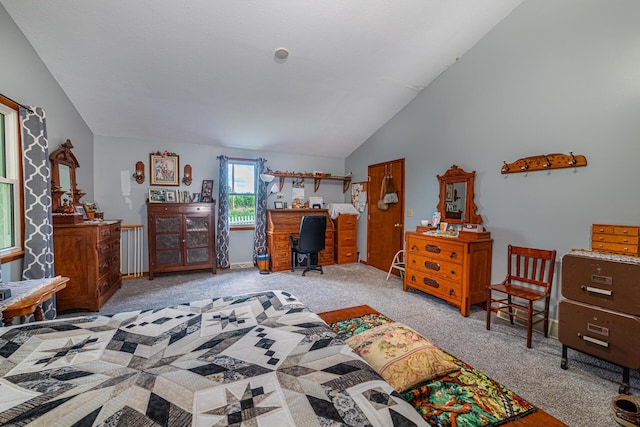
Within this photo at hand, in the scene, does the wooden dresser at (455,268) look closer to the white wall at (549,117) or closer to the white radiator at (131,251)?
the white wall at (549,117)

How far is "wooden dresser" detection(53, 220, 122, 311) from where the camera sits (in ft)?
9.50

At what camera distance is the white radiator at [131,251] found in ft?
14.2

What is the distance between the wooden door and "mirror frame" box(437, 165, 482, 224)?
2.77 feet

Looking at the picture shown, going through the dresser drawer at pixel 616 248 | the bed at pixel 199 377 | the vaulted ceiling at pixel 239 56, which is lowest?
the bed at pixel 199 377

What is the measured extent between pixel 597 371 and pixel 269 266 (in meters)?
4.22

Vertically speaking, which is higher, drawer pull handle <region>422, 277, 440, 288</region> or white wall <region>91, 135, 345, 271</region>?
white wall <region>91, 135, 345, 271</region>

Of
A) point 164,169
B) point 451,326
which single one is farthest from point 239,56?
point 451,326

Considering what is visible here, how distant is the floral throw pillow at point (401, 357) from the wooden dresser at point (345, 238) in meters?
3.72

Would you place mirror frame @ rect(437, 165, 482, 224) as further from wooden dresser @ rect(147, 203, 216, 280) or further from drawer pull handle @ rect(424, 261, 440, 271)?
wooden dresser @ rect(147, 203, 216, 280)

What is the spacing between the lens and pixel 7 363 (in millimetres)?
1078

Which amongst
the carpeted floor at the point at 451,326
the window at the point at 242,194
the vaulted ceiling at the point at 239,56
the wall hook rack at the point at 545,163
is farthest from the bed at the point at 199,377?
the window at the point at 242,194

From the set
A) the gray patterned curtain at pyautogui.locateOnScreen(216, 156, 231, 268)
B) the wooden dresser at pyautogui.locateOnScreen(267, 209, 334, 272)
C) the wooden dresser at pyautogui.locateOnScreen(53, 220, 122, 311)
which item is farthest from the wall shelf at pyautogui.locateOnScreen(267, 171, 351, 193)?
the wooden dresser at pyautogui.locateOnScreen(53, 220, 122, 311)

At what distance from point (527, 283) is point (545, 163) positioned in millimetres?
1250

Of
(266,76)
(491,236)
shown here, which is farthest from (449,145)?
(266,76)
